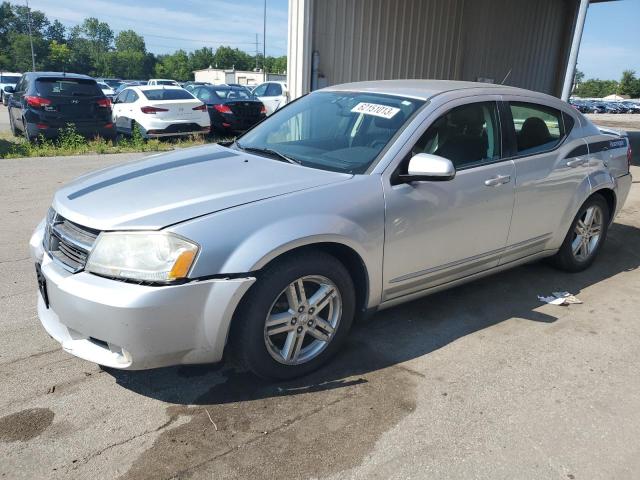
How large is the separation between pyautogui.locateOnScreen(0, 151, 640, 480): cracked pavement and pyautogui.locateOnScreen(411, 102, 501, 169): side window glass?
1192 millimetres

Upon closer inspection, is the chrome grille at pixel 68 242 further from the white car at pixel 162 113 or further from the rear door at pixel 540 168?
the white car at pixel 162 113

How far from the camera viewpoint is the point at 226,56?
420 feet

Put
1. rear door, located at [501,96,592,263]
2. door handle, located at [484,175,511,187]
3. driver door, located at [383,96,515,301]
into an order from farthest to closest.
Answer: rear door, located at [501,96,592,263] → door handle, located at [484,175,511,187] → driver door, located at [383,96,515,301]

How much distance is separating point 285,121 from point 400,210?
1416 mm

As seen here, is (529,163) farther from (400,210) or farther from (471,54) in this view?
(471,54)

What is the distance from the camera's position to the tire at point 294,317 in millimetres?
2726

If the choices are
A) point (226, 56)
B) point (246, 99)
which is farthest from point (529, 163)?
point (226, 56)

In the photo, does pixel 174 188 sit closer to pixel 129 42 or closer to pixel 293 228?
pixel 293 228

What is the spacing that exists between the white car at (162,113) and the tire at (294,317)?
10.8 meters

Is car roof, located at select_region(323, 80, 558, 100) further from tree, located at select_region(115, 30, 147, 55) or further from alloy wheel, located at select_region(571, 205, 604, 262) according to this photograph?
tree, located at select_region(115, 30, 147, 55)

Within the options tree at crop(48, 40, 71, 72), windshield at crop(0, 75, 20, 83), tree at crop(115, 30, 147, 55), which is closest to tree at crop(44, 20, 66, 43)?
tree at crop(115, 30, 147, 55)

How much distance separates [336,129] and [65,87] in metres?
9.78

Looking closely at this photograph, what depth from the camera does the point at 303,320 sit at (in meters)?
2.97

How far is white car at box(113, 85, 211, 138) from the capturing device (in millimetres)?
12727
